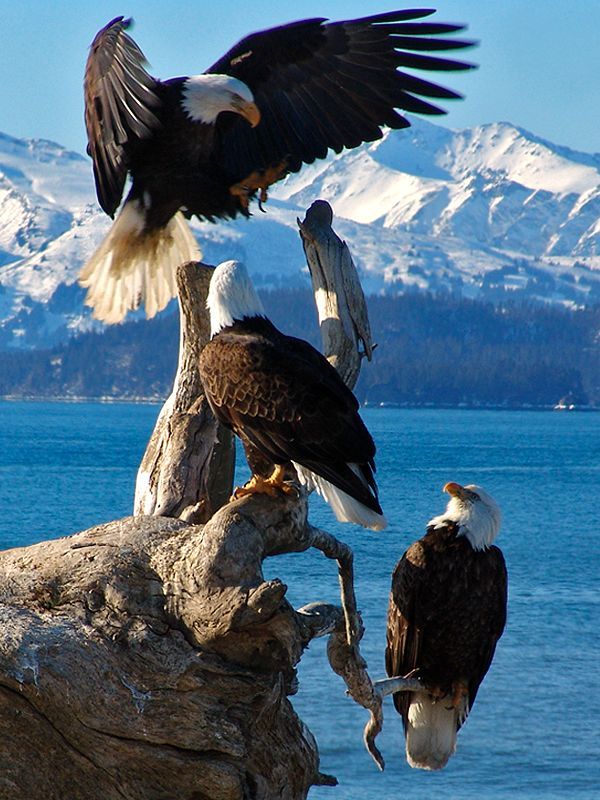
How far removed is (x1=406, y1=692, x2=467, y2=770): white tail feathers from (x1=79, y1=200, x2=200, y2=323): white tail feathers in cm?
230

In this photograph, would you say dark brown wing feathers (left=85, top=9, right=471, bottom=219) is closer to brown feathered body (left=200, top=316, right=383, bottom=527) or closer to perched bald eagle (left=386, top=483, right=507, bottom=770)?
brown feathered body (left=200, top=316, right=383, bottom=527)

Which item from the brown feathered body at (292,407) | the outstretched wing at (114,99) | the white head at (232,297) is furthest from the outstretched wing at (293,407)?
the outstretched wing at (114,99)

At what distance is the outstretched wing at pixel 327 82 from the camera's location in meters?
6.65

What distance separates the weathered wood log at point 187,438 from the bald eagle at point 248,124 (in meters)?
0.68

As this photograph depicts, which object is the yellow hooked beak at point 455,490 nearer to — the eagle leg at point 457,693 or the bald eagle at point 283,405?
the eagle leg at point 457,693

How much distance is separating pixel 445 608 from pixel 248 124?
8.25ft

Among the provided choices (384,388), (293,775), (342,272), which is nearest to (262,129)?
(342,272)

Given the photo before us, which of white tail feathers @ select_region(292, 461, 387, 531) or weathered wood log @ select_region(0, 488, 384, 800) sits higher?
white tail feathers @ select_region(292, 461, 387, 531)

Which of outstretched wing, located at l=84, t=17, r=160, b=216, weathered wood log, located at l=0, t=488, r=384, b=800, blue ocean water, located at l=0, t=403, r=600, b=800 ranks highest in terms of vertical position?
outstretched wing, located at l=84, t=17, r=160, b=216

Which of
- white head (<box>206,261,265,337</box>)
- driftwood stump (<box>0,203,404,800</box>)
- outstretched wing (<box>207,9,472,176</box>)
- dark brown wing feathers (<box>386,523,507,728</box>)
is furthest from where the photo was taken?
outstretched wing (<box>207,9,472,176</box>)

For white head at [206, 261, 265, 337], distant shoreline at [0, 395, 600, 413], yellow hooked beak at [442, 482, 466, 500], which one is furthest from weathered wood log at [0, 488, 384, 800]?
distant shoreline at [0, 395, 600, 413]

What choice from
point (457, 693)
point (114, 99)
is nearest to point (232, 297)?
point (114, 99)

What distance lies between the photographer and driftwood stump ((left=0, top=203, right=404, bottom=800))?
4.71 meters

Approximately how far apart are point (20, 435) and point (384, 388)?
54.0 metres
